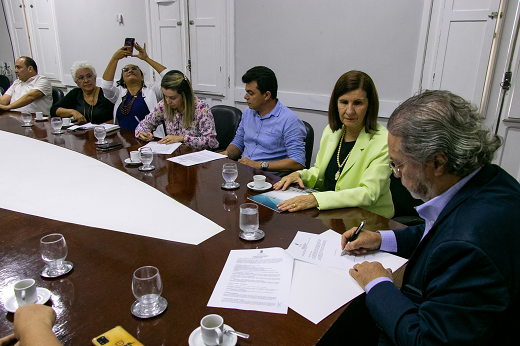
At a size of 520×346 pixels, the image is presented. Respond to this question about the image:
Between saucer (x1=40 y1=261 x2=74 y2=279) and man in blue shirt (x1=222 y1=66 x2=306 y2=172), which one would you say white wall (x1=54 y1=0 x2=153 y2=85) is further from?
saucer (x1=40 y1=261 x2=74 y2=279)

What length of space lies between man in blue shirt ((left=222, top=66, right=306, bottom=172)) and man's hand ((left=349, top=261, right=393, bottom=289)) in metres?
1.30

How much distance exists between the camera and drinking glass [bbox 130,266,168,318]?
0.80 metres

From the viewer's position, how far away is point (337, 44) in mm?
3295

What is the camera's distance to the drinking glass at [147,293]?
2.63 feet

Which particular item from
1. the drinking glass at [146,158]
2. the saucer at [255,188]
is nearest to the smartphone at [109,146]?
the drinking glass at [146,158]

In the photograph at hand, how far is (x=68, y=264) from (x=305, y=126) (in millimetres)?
1840

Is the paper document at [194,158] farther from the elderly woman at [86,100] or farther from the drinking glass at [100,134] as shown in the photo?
the elderly woman at [86,100]

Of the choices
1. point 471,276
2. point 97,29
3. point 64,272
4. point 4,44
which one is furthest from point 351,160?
point 4,44

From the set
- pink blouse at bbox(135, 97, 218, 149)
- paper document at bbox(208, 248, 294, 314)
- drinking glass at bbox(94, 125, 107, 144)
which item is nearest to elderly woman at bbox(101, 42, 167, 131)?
pink blouse at bbox(135, 97, 218, 149)

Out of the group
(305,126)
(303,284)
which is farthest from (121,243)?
(305,126)

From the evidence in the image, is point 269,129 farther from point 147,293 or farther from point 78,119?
point 78,119

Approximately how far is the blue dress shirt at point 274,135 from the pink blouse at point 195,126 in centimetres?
24

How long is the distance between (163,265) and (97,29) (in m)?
5.76

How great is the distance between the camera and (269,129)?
96.1 inches
